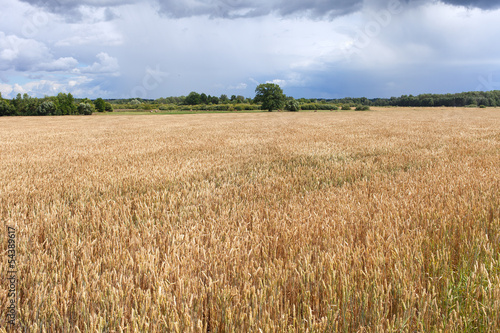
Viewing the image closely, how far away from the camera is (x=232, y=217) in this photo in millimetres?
3252

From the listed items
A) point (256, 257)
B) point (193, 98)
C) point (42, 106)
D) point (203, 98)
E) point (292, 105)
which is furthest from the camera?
point (203, 98)

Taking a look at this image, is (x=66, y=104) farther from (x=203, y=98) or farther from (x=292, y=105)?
(x=203, y=98)

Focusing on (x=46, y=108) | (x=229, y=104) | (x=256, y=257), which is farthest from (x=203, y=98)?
(x=256, y=257)

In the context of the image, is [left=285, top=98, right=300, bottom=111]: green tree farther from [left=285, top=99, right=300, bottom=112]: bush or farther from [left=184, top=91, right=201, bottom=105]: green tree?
[left=184, top=91, right=201, bottom=105]: green tree

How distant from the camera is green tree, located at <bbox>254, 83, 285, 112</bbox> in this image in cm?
8931

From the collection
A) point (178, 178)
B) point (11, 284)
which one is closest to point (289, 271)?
point (11, 284)

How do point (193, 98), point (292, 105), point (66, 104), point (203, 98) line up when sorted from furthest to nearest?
point (203, 98), point (193, 98), point (292, 105), point (66, 104)

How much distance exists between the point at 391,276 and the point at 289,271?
746 mm

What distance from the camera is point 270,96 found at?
89.7m

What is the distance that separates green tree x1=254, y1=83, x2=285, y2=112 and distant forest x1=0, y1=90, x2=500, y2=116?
23.8 ft

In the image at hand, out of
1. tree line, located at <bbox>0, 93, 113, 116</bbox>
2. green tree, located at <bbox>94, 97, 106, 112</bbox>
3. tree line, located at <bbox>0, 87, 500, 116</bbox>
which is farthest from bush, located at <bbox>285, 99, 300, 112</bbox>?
green tree, located at <bbox>94, 97, 106, 112</bbox>

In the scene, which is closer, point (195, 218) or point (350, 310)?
point (350, 310)

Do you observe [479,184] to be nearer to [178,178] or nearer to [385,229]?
[385,229]

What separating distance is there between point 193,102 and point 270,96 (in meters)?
65.0
